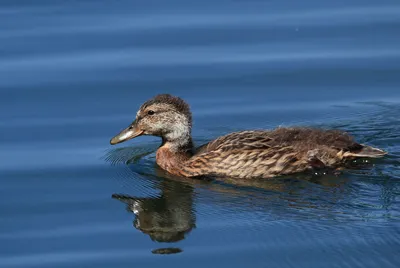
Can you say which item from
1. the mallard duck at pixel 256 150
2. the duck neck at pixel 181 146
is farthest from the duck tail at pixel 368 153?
the duck neck at pixel 181 146

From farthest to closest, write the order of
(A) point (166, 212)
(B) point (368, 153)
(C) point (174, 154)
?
(C) point (174, 154) < (B) point (368, 153) < (A) point (166, 212)

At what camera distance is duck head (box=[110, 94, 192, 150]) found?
13.1 meters

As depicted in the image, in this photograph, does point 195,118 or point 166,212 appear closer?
point 166,212

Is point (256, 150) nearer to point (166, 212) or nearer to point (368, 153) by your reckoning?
point (368, 153)

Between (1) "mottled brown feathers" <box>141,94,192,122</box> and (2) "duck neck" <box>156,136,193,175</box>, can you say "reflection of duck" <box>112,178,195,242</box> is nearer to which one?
(2) "duck neck" <box>156,136,193,175</box>

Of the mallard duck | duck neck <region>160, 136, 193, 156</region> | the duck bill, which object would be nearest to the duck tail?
the mallard duck

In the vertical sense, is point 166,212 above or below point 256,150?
below

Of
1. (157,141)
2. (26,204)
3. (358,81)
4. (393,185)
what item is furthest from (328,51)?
(26,204)

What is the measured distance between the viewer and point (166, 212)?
1183cm

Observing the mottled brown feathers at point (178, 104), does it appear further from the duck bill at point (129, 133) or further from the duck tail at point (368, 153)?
the duck tail at point (368, 153)

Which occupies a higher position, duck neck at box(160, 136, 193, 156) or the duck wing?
duck neck at box(160, 136, 193, 156)

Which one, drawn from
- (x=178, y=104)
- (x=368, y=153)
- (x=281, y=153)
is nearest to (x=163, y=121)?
(x=178, y=104)

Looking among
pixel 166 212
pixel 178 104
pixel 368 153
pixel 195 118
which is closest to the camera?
pixel 166 212

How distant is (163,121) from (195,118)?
1.30m
